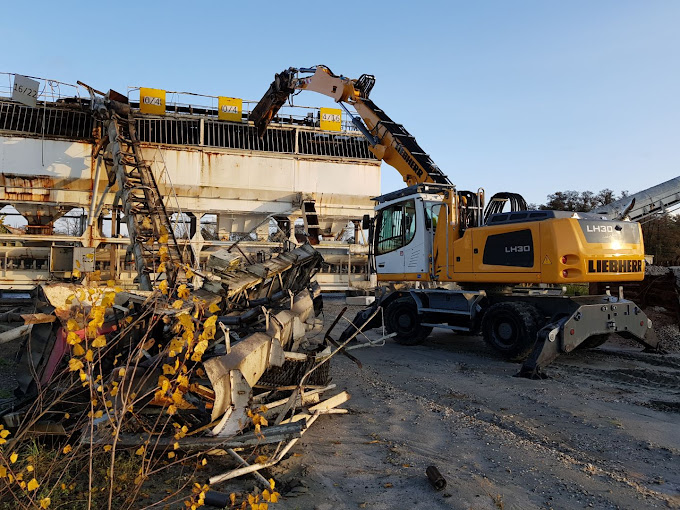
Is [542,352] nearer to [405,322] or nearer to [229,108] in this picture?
[405,322]

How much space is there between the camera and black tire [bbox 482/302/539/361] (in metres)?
8.00

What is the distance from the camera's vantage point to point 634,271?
Result: 323 inches

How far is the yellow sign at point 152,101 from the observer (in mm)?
17266

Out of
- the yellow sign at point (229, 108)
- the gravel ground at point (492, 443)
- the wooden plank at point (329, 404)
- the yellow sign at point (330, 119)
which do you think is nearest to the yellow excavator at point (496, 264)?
the gravel ground at point (492, 443)

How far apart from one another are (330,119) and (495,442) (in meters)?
16.3

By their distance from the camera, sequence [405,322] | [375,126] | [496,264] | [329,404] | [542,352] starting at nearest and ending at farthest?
[329,404] → [542,352] → [496,264] → [405,322] → [375,126]

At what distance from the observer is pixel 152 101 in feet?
57.0

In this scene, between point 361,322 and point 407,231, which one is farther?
point 361,322

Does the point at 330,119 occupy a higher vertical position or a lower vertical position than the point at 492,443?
higher

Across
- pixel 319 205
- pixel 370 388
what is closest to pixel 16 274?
pixel 319 205

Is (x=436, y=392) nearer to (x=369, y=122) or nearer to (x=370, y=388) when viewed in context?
(x=370, y=388)

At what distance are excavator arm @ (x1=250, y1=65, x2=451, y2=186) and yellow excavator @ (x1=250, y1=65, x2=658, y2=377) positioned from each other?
38 millimetres

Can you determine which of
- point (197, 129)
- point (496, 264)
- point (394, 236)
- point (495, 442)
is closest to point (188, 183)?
point (197, 129)

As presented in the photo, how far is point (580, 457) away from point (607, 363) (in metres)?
4.72
